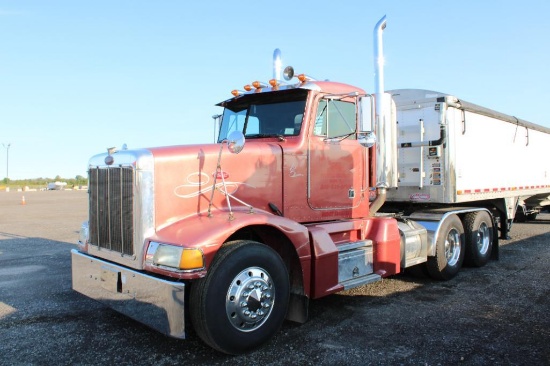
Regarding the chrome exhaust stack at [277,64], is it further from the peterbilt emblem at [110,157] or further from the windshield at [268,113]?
the peterbilt emblem at [110,157]

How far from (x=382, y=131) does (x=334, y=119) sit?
0.83 metres

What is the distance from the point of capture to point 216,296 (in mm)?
3609

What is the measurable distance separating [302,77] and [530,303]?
3932 mm

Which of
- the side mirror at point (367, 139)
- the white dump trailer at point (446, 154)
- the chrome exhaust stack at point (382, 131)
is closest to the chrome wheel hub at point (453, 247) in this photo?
the white dump trailer at point (446, 154)

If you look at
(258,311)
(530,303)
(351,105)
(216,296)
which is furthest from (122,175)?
(530,303)

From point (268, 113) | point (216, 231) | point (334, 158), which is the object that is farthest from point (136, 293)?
point (334, 158)

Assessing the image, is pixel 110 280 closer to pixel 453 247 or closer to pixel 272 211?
pixel 272 211

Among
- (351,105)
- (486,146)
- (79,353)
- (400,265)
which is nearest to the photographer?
(79,353)

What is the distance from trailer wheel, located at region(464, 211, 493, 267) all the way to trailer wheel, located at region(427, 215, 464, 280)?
0.27 m

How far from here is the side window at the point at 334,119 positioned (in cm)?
507

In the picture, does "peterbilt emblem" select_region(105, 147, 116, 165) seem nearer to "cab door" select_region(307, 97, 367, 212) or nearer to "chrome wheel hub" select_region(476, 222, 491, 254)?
"cab door" select_region(307, 97, 367, 212)

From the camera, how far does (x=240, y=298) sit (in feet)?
12.5

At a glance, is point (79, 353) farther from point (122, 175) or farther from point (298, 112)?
point (298, 112)

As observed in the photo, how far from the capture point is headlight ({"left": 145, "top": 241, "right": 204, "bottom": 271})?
3488mm
